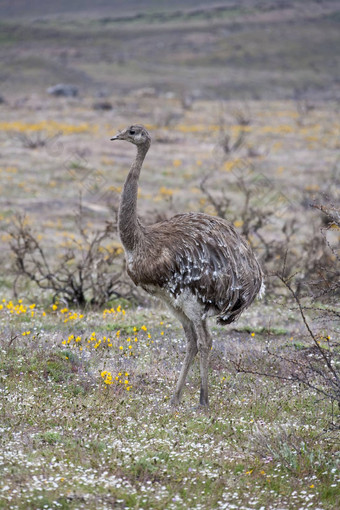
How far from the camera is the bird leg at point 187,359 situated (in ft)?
24.6

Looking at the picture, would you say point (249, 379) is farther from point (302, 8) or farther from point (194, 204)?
point (302, 8)

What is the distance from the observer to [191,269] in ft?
24.1

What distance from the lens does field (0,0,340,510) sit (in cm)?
586

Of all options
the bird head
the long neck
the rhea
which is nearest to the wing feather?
the rhea

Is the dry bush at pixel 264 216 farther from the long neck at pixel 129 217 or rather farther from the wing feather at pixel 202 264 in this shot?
the long neck at pixel 129 217

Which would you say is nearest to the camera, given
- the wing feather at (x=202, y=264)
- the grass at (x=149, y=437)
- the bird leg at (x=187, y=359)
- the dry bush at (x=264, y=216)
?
the grass at (x=149, y=437)

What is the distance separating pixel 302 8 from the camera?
13700cm

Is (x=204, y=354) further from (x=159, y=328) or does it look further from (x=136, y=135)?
(x=159, y=328)

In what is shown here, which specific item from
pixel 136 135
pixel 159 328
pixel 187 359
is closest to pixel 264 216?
pixel 159 328

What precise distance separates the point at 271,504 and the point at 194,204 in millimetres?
16194

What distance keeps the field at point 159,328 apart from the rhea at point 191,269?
45 centimetres

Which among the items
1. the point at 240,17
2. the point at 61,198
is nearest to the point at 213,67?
the point at 240,17

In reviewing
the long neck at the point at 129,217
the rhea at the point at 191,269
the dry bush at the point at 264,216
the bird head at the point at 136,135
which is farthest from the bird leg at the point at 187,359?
the dry bush at the point at 264,216

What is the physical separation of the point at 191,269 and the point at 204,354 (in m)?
0.87
